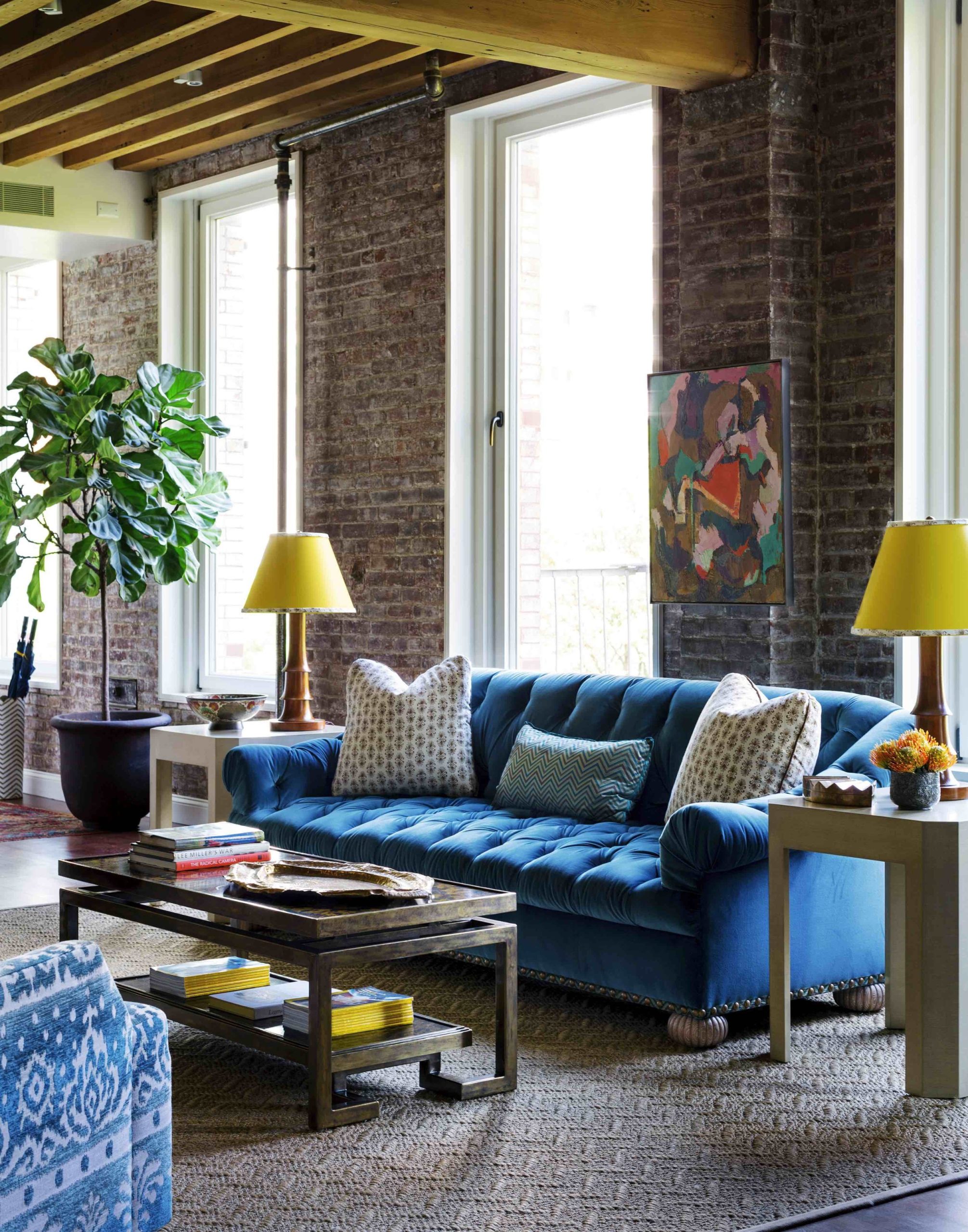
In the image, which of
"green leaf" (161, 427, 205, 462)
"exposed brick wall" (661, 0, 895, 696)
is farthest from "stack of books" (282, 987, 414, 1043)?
"green leaf" (161, 427, 205, 462)

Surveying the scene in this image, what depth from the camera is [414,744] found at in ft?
17.2

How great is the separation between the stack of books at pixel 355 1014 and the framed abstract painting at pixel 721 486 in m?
2.01

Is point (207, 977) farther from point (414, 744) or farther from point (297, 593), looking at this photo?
point (297, 593)

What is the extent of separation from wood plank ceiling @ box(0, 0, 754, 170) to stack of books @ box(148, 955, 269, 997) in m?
2.57

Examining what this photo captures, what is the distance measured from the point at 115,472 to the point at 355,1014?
4.21 metres

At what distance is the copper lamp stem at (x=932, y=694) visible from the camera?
3.84 meters

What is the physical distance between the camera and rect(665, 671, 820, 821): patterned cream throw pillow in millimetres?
4066

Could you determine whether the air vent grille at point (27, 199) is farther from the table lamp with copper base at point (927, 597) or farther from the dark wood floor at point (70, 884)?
the table lamp with copper base at point (927, 597)

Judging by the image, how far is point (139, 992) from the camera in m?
3.76

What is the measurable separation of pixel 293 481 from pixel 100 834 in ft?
6.25

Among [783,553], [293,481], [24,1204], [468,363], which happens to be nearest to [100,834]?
[293,481]

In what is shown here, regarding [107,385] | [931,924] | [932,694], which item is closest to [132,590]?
[107,385]

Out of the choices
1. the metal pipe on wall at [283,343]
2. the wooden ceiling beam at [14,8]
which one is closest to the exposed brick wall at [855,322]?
the wooden ceiling beam at [14,8]

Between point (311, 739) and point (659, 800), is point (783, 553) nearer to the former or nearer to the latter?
point (659, 800)
